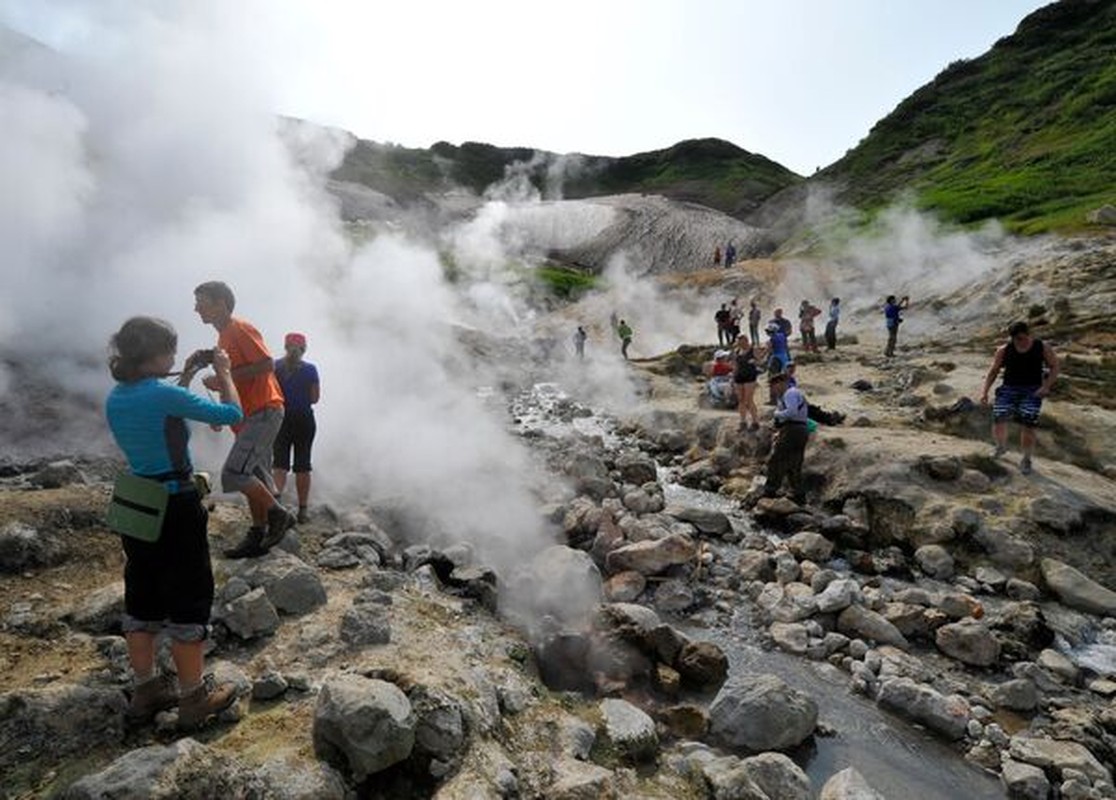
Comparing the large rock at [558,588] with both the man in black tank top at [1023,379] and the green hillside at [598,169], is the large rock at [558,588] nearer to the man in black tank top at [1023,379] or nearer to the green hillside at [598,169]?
the man in black tank top at [1023,379]

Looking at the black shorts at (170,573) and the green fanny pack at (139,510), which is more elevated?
the green fanny pack at (139,510)

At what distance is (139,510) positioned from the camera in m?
3.03

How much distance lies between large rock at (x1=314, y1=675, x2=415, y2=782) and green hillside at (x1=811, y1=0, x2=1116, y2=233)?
26.8 meters

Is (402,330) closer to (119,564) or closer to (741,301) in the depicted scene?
(119,564)

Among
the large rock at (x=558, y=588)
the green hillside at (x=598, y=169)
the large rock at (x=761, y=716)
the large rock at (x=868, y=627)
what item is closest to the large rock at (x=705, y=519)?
the large rock at (x=868, y=627)

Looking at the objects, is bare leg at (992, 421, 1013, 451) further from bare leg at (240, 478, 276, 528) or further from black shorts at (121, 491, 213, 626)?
black shorts at (121, 491, 213, 626)

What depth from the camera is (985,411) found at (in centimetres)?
1030

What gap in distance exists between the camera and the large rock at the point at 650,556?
23.3ft

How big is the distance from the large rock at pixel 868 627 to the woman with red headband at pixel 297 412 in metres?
4.89

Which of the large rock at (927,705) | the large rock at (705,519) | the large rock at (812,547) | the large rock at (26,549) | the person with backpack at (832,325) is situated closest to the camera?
the large rock at (26,549)

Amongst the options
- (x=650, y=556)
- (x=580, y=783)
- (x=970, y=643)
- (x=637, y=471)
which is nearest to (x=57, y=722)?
(x=580, y=783)

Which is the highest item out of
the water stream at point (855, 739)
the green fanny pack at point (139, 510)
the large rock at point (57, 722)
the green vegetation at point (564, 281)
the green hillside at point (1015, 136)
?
the green hillside at point (1015, 136)

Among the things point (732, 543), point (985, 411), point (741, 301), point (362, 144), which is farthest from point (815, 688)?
point (362, 144)

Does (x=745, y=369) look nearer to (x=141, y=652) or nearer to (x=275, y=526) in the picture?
(x=275, y=526)
